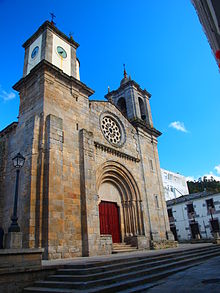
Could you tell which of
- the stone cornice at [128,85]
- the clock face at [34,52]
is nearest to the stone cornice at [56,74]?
the clock face at [34,52]

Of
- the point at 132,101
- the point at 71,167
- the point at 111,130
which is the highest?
the point at 132,101

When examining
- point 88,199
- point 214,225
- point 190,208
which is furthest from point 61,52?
point 214,225

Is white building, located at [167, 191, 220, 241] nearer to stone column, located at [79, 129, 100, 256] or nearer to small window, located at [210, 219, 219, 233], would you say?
small window, located at [210, 219, 219, 233]

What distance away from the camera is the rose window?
47.9 feet

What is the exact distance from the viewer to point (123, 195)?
14.5 metres

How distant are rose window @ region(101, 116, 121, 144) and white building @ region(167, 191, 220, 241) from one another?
15.1m

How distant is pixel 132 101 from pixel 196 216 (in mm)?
15991

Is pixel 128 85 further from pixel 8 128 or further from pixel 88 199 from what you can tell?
pixel 88 199

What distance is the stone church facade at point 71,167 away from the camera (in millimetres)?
8952

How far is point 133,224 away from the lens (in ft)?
45.6

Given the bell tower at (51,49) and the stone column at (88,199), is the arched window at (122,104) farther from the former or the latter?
the stone column at (88,199)

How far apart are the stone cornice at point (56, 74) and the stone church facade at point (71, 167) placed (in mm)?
48

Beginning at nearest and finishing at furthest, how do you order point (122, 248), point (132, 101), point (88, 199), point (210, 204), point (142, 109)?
point (88, 199)
point (122, 248)
point (132, 101)
point (142, 109)
point (210, 204)

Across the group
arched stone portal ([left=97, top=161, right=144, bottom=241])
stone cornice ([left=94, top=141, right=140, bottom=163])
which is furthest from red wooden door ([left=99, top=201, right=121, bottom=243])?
stone cornice ([left=94, top=141, right=140, bottom=163])
